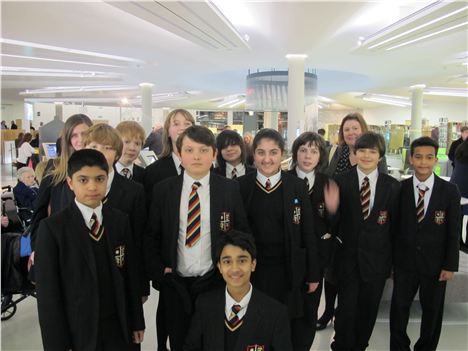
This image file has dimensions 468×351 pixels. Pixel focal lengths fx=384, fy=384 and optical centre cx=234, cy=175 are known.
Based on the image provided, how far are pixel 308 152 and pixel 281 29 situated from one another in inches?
196

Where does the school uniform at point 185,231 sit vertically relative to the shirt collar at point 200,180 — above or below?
below

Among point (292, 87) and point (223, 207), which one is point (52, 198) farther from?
point (292, 87)

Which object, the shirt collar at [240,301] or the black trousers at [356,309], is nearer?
the shirt collar at [240,301]

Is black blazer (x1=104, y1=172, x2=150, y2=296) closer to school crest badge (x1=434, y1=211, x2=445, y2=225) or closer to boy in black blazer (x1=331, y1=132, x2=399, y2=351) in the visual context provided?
A: boy in black blazer (x1=331, y1=132, x2=399, y2=351)

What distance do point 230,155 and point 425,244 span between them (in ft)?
5.10

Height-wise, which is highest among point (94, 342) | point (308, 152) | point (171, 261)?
point (308, 152)

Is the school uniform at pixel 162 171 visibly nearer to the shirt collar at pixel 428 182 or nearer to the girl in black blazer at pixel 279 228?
the girl in black blazer at pixel 279 228

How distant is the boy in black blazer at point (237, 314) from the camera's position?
1904mm

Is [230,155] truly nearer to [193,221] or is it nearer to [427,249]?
[193,221]

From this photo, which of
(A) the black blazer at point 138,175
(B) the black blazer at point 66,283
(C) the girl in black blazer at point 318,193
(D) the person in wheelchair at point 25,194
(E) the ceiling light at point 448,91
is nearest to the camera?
(B) the black blazer at point 66,283

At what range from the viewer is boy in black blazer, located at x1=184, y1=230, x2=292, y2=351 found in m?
1.90

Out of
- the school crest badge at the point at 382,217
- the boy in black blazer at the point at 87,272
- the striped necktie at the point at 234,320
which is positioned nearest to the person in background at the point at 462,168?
the school crest badge at the point at 382,217

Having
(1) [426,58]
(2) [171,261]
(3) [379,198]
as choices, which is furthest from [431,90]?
(2) [171,261]

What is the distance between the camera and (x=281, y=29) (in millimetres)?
6914
